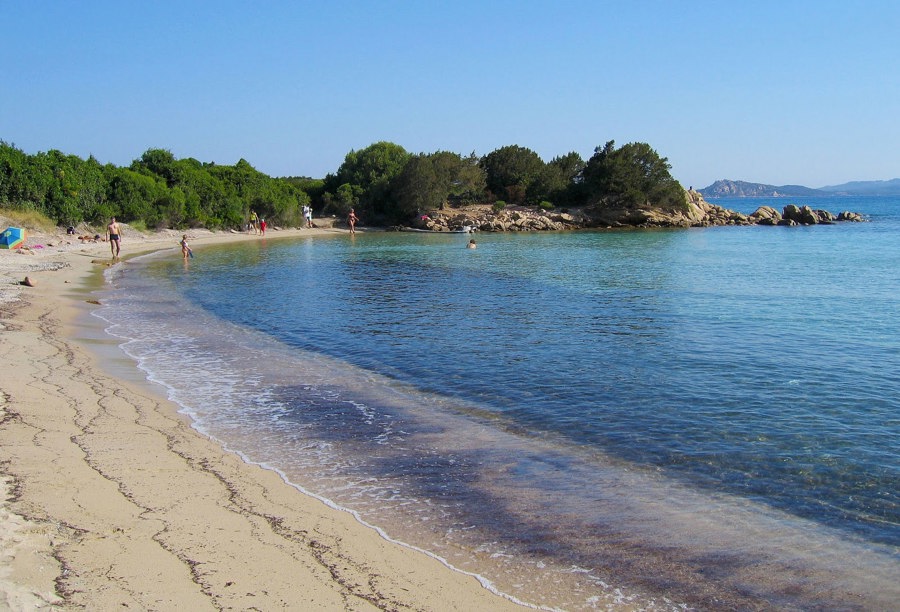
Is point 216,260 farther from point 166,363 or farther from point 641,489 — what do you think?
point 641,489

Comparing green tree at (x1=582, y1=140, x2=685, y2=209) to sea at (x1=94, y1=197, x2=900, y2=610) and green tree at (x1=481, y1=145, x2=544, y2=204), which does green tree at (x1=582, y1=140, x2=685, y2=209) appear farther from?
sea at (x1=94, y1=197, x2=900, y2=610)

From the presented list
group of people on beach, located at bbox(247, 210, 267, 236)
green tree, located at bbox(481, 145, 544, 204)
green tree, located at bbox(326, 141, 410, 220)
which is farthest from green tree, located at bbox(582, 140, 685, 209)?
group of people on beach, located at bbox(247, 210, 267, 236)

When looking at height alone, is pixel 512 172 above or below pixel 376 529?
above

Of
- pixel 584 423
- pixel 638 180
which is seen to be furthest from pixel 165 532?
pixel 638 180

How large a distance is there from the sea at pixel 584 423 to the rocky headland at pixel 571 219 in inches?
1898

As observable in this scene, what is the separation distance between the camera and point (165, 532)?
546cm

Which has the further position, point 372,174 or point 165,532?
point 372,174

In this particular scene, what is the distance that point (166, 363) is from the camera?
1318 cm

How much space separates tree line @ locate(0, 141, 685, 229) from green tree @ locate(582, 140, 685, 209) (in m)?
0.11

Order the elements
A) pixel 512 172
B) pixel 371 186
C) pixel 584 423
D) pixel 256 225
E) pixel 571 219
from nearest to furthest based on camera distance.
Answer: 1. pixel 584 423
2. pixel 256 225
3. pixel 571 219
4. pixel 371 186
5. pixel 512 172

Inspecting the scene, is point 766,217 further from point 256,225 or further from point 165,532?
point 165,532


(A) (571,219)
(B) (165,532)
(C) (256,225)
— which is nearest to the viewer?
(B) (165,532)

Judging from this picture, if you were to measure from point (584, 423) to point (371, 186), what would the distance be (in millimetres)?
71299

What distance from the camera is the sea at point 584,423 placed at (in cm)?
565
